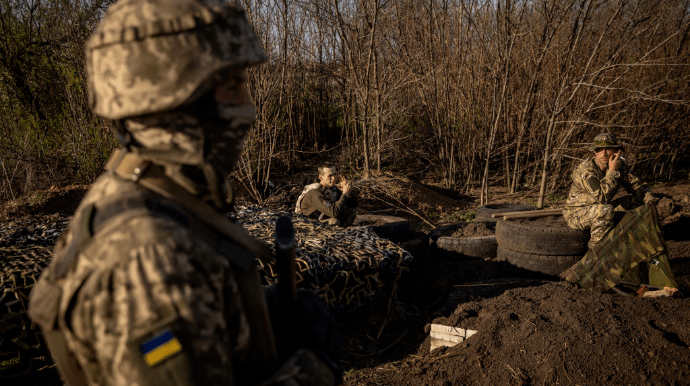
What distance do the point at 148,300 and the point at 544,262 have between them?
5.58 m

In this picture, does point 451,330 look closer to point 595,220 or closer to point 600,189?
point 595,220

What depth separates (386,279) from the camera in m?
4.27

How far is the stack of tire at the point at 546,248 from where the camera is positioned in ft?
17.8

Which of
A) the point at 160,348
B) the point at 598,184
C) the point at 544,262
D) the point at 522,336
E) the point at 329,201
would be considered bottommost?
the point at 544,262

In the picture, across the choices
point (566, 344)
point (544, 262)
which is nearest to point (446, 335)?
point (566, 344)

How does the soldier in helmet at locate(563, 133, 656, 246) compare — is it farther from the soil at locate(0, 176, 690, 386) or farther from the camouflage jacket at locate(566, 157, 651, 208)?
the soil at locate(0, 176, 690, 386)

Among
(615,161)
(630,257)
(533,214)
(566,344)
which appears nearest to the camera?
Result: (566,344)

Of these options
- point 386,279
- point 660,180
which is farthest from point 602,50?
point 386,279

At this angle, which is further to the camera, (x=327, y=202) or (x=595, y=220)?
(x=327, y=202)

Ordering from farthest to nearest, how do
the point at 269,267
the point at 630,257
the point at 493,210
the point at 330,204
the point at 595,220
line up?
the point at 493,210
the point at 330,204
the point at 595,220
the point at 630,257
the point at 269,267

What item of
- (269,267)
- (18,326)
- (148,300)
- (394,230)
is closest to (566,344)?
(269,267)

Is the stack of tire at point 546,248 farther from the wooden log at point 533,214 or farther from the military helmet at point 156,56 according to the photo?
the military helmet at point 156,56

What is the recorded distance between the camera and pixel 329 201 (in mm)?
6059

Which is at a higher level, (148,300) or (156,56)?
(156,56)
